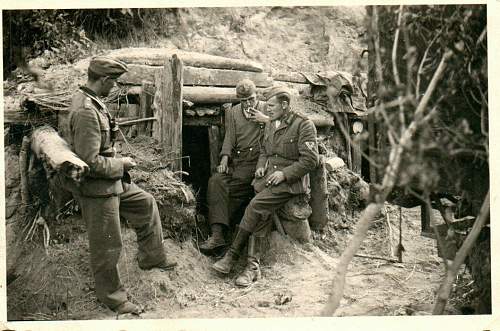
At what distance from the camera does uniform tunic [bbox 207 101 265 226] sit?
6285 millimetres

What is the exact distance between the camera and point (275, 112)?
604cm

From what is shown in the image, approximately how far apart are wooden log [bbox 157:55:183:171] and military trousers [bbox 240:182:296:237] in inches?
36.4

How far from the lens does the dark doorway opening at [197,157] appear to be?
6.66 m

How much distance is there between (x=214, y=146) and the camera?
6523 millimetres

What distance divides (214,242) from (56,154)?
212 cm

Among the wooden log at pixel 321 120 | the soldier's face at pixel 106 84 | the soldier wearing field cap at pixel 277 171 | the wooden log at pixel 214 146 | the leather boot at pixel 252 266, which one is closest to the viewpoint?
the soldier's face at pixel 106 84

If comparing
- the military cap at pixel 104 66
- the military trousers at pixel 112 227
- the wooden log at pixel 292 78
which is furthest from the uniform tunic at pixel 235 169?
the military cap at pixel 104 66

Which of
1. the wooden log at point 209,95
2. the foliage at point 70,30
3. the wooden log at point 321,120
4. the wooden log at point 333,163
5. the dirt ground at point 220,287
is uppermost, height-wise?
the foliage at point 70,30

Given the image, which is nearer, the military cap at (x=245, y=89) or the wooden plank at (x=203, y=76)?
the military cap at (x=245, y=89)

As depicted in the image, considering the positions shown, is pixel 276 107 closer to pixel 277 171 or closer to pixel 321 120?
pixel 277 171

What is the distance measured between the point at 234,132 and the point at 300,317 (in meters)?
2.22

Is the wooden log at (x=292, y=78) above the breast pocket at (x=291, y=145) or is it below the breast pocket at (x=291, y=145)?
above

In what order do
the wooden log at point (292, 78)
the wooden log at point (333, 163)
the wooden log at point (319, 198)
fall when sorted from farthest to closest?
the wooden log at point (292, 78), the wooden log at point (333, 163), the wooden log at point (319, 198)

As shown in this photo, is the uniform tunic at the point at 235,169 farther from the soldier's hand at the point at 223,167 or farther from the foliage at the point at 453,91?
the foliage at the point at 453,91
